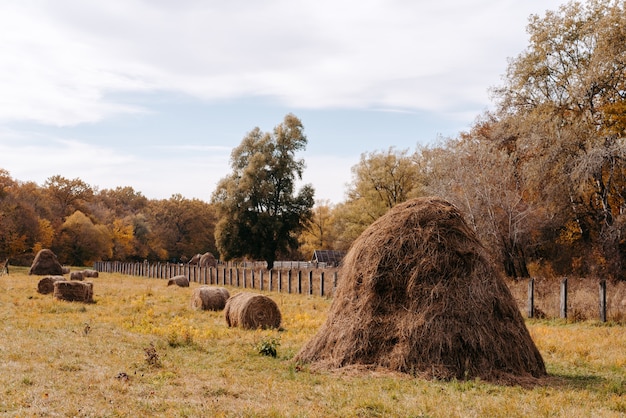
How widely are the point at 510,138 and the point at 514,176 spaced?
3756 millimetres

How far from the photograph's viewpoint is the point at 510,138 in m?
38.9

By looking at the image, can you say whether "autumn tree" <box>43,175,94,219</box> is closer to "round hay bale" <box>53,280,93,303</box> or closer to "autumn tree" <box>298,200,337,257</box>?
"autumn tree" <box>298,200,337,257</box>

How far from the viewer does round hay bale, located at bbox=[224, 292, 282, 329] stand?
17672mm

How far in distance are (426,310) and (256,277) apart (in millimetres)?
31244

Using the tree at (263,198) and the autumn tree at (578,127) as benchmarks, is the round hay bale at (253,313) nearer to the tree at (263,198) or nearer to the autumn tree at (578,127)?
the autumn tree at (578,127)

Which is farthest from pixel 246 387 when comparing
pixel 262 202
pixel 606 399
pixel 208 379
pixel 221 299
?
pixel 262 202

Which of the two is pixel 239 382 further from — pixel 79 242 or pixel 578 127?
pixel 79 242

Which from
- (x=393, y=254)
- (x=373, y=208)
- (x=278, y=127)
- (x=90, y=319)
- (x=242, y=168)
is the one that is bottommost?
(x=90, y=319)

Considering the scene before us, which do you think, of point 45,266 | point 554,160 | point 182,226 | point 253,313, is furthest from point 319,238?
point 253,313

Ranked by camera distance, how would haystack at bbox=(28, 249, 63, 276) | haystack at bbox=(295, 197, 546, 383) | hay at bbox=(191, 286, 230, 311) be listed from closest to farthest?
haystack at bbox=(295, 197, 546, 383)
hay at bbox=(191, 286, 230, 311)
haystack at bbox=(28, 249, 63, 276)

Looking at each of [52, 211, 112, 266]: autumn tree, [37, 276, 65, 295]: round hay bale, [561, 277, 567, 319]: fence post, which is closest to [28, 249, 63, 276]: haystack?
[37, 276, 65, 295]: round hay bale

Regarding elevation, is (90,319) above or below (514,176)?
below

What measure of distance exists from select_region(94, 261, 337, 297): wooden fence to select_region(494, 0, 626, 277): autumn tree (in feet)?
43.8

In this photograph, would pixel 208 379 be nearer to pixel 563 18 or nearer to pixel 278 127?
pixel 563 18
